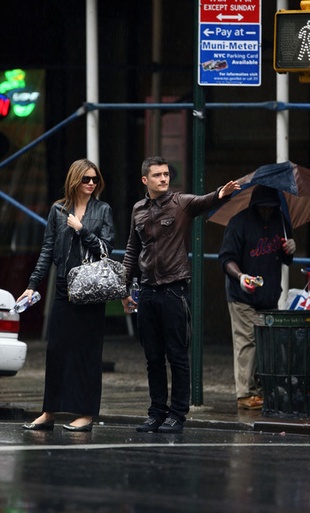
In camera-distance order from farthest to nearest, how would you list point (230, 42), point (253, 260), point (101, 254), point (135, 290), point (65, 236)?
point (253, 260), point (230, 42), point (135, 290), point (65, 236), point (101, 254)

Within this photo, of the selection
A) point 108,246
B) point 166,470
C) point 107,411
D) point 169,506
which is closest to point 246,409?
point 107,411

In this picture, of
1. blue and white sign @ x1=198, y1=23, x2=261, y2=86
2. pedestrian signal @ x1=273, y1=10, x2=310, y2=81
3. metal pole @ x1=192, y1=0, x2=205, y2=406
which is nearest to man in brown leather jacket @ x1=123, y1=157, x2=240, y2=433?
metal pole @ x1=192, y1=0, x2=205, y2=406

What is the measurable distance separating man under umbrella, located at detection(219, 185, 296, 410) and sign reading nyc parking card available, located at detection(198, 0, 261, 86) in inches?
38.1

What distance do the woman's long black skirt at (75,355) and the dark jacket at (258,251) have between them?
6.40 feet

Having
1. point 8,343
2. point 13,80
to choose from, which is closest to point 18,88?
point 13,80

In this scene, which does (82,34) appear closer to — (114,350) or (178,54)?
(178,54)

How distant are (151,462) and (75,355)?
1.93m

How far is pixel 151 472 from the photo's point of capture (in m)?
8.30

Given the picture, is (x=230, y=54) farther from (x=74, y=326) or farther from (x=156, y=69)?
(x=156, y=69)

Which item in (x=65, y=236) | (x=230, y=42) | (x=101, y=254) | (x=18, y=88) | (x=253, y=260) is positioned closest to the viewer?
(x=101, y=254)

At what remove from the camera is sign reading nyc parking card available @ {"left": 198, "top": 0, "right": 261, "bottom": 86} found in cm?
1197

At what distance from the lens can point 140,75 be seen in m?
17.6

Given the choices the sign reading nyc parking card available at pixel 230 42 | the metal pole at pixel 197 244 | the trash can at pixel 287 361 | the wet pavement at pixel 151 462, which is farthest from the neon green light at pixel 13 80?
the trash can at pixel 287 361

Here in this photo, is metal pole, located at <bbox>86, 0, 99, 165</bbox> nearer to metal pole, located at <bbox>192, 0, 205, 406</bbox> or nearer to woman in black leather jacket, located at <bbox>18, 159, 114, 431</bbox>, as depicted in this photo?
metal pole, located at <bbox>192, 0, 205, 406</bbox>
